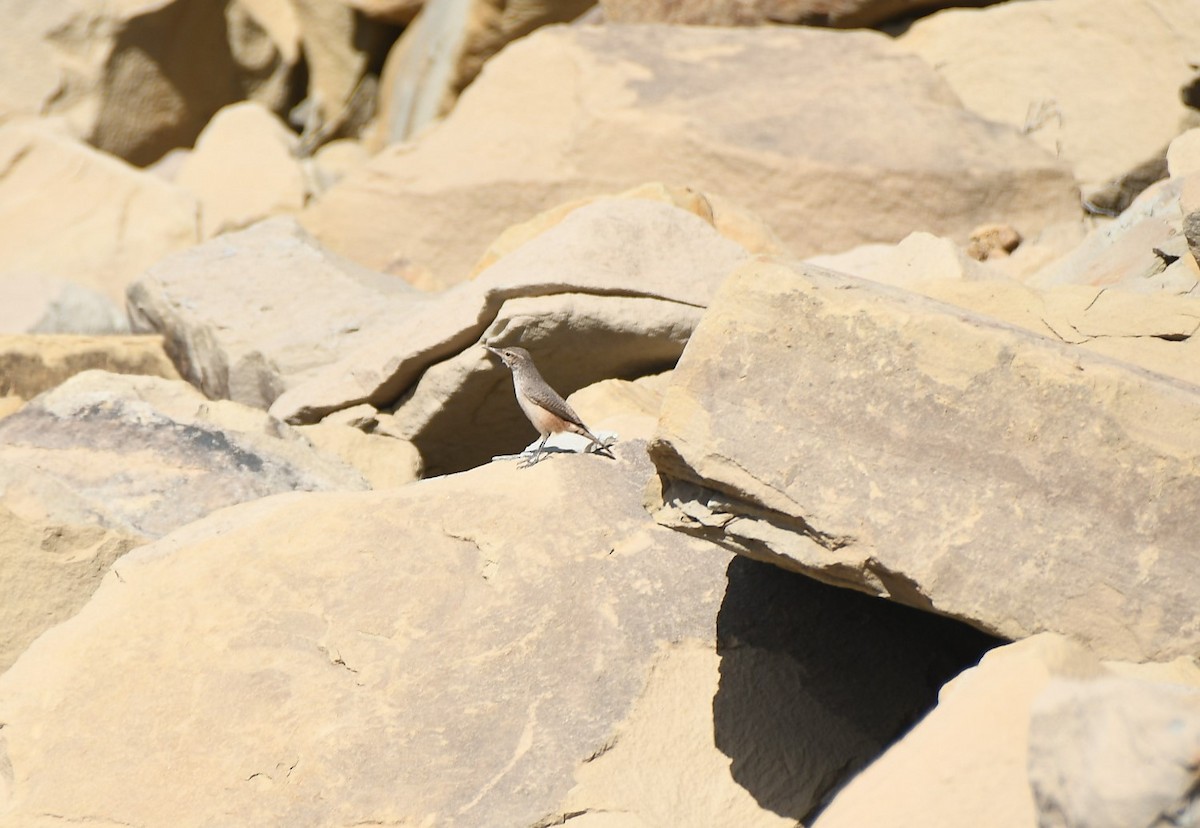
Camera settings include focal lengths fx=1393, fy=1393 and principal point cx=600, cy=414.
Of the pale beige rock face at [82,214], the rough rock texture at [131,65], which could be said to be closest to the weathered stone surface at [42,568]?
the pale beige rock face at [82,214]

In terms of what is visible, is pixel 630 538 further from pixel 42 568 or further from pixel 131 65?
pixel 131 65

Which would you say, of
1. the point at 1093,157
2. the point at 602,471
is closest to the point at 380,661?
the point at 602,471

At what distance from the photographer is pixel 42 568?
12.7 feet

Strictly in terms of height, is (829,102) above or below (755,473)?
below

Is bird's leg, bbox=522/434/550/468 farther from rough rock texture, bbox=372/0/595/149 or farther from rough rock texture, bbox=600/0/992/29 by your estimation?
rough rock texture, bbox=372/0/595/149

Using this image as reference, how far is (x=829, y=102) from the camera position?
7.20 meters

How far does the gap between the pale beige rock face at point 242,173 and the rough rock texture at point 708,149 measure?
110cm

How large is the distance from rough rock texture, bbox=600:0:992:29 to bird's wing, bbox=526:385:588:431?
470 cm

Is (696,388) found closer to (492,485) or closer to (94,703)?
(492,485)

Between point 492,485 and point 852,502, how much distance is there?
1210 millimetres

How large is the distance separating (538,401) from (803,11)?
15.8 feet

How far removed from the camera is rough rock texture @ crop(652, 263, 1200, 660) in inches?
111

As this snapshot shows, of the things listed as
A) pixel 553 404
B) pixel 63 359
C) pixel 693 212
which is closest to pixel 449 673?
pixel 553 404

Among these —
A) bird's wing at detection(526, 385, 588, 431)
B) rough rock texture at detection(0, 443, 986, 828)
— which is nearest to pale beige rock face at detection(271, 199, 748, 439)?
bird's wing at detection(526, 385, 588, 431)
